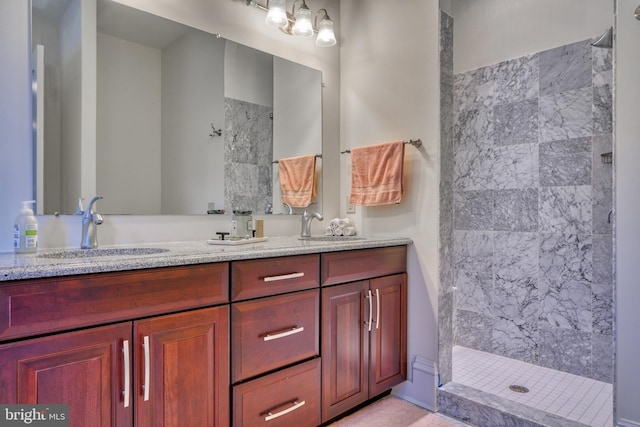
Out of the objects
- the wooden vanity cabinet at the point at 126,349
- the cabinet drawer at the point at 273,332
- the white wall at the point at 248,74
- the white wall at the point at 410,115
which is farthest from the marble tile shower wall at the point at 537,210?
the wooden vanity cabinet at the point at 126,349

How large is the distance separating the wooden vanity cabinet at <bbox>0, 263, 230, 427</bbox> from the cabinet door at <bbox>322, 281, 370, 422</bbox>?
0.53m

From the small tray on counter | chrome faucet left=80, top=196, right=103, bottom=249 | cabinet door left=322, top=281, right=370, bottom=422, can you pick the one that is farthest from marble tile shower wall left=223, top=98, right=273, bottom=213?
cabinet door left=322, top=281, right=370, bottom=422

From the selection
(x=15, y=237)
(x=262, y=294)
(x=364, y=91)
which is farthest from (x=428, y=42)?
(x=15, y=237)

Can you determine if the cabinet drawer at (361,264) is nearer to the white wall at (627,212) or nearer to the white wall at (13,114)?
the white wall at (627,212)

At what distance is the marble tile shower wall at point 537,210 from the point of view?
2299mm

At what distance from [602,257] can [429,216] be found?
1138mm

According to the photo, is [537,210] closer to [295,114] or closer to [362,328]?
[362,328]

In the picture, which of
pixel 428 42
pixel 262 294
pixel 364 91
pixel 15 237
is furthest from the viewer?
pixel 364 91

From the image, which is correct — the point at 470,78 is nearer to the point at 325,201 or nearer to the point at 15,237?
the point at 325,201

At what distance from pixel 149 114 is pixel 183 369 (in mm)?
1195

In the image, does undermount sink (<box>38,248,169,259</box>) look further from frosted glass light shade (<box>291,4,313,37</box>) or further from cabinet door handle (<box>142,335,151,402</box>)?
frosted glass light shade (<box>291,4,313,37</box>)

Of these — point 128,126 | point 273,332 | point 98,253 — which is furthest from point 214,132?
point 273,332

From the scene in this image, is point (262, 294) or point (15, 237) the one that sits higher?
point (15, 237)

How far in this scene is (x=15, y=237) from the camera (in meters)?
1.39
